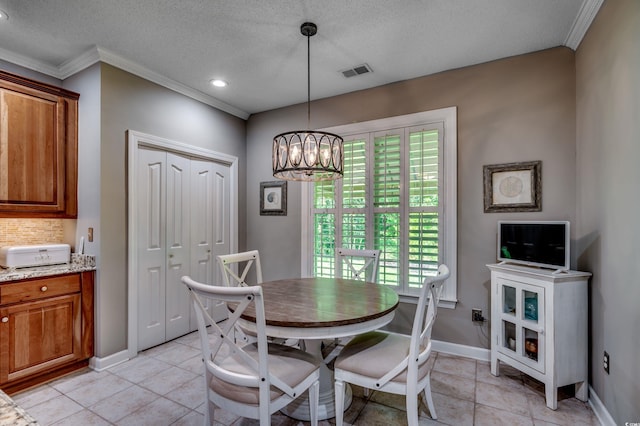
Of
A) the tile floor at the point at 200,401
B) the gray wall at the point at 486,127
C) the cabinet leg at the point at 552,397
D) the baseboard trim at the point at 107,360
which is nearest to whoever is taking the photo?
the tile floor at the point at 200,401

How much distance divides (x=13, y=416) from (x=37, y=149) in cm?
277

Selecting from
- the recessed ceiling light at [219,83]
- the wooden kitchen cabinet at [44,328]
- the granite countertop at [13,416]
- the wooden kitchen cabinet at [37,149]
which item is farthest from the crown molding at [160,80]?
the granite countertop at [13,416]

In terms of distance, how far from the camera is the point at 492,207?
2797 millimetres

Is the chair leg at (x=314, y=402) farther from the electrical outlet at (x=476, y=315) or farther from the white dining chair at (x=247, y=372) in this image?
the electrical outlet at (x=476, y=315)

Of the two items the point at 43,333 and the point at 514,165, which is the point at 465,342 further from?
the point at 43,333

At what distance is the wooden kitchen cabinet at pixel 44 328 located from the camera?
7.39ft

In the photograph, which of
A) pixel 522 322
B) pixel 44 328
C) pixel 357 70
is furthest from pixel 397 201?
pixel 44 328

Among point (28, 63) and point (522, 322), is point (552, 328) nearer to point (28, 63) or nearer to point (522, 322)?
point (522, 322)

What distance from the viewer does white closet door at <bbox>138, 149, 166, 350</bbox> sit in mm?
3010

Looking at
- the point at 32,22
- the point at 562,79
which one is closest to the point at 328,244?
the point at 562,79

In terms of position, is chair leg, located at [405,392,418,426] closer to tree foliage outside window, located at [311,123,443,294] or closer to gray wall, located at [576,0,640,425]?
gray wall, located at [576,0,640,425]

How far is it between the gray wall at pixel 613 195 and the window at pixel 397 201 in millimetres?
983

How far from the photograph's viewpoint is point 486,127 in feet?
9.32

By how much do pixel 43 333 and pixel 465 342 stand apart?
11.8 feet
